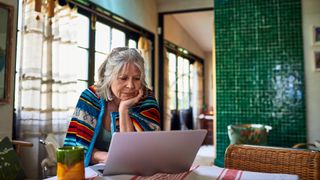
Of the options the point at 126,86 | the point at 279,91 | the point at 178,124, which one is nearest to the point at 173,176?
the point at 126,86

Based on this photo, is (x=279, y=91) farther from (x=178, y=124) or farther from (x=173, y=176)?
(x=173, y=176)

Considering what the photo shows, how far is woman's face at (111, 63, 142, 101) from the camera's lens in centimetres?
131

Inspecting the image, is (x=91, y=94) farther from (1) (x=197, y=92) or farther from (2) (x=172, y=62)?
(1) (x=197, y=92)

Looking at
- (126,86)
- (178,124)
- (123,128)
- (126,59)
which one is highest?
(126,59)

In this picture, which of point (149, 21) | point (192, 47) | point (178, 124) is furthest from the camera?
point (192, 47)

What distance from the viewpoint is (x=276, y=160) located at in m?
1.25

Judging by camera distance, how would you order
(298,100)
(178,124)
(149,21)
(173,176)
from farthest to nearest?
(178,124)
(149,21)
(298,100)
(173,176)

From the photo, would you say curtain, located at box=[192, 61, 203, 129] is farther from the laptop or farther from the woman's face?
the laptop

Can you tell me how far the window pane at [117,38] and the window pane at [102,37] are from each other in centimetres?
10

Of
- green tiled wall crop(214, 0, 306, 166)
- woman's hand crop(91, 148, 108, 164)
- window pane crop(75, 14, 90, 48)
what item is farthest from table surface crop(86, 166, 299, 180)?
green tiled wall crop(214, 0, 306, 166)

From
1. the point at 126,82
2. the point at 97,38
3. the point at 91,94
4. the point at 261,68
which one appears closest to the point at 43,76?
the point at 97,38

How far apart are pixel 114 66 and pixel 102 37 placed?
7.96ft

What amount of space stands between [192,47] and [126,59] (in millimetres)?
5937

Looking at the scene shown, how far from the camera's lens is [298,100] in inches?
152
